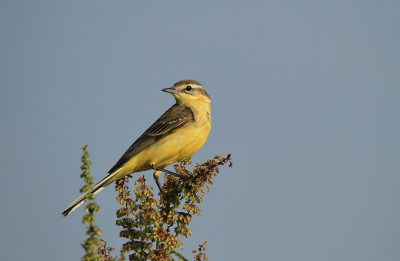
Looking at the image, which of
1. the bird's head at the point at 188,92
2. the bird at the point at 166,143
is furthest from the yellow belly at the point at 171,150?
the bird's head at the point at 188,92

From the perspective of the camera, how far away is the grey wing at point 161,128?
34.9ft

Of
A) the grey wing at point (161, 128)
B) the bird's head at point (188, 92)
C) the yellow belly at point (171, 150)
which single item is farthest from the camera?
A: the bird's head at point (188, 92)

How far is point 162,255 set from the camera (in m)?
6.69

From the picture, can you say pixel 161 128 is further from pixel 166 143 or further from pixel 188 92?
pixel 188 92

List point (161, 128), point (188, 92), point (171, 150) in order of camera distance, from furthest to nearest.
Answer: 1. point (188, 92)
2. point (161, 128)
3. point (171, 150)

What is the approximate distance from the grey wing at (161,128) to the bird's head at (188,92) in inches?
21.8

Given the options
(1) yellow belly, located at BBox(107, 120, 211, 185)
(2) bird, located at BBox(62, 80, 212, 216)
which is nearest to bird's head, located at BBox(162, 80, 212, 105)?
(2) bird, located at BBox(62, 80, 212, 216)

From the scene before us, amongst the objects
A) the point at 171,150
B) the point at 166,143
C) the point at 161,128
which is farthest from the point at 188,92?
the point at 171,150

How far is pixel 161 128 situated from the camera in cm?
1102

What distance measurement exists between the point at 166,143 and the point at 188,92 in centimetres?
188

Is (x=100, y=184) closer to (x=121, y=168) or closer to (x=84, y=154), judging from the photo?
(x=121, y=168)

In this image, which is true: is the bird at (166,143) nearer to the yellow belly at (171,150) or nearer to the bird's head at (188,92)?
the yellow belly at (171,150)

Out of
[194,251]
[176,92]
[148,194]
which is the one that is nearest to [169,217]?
[148,194]

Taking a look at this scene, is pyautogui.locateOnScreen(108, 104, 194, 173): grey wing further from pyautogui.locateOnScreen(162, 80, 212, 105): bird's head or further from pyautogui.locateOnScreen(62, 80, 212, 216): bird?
pyautogui.locateOnScreen(162, 80, 212, 105): bird's head
